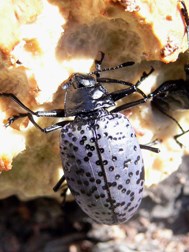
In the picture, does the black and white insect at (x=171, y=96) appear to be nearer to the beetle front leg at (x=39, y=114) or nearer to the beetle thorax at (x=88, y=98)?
the beetle thorax at (x=88, y=98)

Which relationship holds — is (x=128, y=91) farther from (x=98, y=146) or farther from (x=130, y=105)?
(x=98, y=146)

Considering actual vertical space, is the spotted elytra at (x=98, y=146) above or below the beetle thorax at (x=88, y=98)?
below

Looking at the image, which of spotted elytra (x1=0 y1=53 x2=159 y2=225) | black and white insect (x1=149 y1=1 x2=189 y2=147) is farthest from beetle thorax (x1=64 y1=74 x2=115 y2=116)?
black and white insect (x1=149 y1=1 x2=189 y2=147)

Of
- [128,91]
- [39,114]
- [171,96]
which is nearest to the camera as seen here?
[39,114]

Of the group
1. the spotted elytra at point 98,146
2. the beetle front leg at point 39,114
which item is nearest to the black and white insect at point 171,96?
the spotted elytra at point 98,146

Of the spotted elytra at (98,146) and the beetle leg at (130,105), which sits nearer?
the spotted elytra at (98,146)

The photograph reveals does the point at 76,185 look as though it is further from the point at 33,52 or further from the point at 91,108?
the point at 33,52

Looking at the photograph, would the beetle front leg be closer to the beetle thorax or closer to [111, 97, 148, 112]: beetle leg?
the beetle thorax

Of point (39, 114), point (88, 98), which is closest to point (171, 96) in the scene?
point (88, 98)

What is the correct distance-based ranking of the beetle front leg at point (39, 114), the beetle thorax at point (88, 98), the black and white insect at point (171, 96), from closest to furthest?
the beetle front leg at point (39, 114) → the beetle thorax at point (88, 98) → the black and white insect at point (171, 96)
